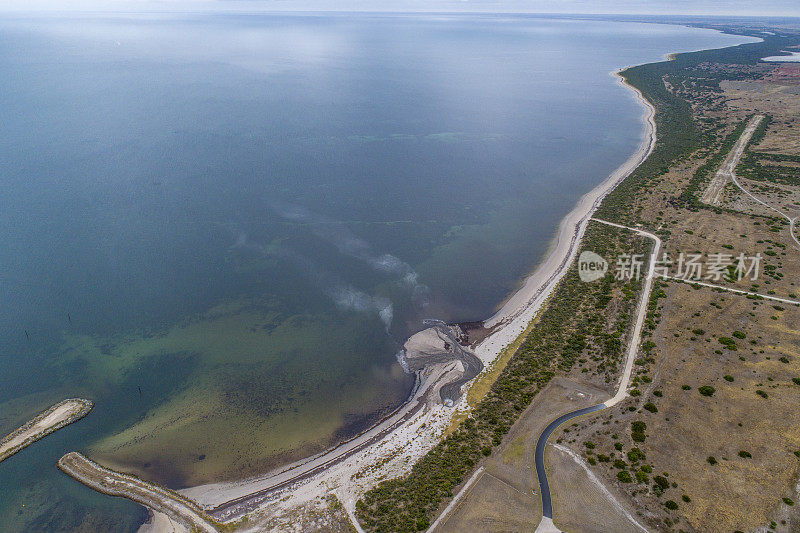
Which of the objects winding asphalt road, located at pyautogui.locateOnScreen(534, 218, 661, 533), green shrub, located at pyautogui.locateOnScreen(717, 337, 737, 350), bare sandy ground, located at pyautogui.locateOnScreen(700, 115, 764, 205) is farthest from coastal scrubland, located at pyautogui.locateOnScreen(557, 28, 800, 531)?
bare sandy ground, located at pyautogui.locateOnScreen(700, 115, 764, 205)

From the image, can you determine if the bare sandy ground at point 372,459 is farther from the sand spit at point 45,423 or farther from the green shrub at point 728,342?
the green shrub at point 728,342

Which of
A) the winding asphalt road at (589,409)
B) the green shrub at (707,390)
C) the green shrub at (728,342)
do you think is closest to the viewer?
the winding asphalt road at (589,409)

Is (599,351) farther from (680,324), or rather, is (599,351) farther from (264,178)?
(264,178)

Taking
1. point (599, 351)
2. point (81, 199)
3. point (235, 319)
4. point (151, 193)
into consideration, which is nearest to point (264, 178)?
point (151, 193)

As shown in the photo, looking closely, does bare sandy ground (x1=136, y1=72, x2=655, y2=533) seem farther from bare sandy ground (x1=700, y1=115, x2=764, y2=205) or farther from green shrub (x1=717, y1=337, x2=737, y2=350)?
bare sandy ground (x1=700, y1=115, x2=764, y2=205)

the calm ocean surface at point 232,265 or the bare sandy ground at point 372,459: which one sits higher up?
the calm ocean surface at point 232,265

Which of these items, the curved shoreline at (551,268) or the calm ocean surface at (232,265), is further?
the curved shoreline at (551,268)

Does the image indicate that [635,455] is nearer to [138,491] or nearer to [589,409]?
[589,409]

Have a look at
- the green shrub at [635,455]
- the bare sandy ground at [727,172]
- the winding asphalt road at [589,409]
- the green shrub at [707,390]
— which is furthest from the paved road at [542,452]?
the bare sandy ground at [727,172]
